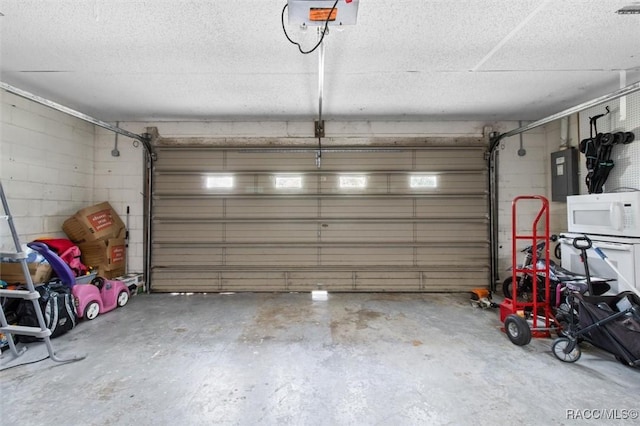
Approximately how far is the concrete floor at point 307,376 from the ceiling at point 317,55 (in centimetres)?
280

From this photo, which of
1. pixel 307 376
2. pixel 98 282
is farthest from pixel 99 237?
pixel 307 376

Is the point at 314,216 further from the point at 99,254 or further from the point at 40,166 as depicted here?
the point at 40,166

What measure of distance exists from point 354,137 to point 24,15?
3.75m

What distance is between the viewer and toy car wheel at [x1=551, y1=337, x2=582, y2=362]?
228 centimetres

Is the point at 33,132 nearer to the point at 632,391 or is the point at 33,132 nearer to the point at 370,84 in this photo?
the point at 370,84

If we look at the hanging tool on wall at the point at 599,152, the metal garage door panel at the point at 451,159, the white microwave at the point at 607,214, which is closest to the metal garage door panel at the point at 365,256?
the metal garage door panel at the point at 451,159

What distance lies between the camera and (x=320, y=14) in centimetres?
188

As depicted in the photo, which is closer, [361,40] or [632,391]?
[632,391]

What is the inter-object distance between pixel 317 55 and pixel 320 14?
0.70 metres

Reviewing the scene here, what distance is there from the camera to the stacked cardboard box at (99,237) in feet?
12.3

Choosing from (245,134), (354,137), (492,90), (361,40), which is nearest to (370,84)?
(361,40)

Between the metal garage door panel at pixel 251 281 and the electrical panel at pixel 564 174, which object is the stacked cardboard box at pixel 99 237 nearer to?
the metal garage door panel at pixel 251 281

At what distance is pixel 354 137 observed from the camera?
Answer: 174 inches

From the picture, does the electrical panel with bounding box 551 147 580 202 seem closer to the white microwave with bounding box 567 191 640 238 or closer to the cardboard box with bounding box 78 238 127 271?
the white microwave with bounding box 567 191 640 238
